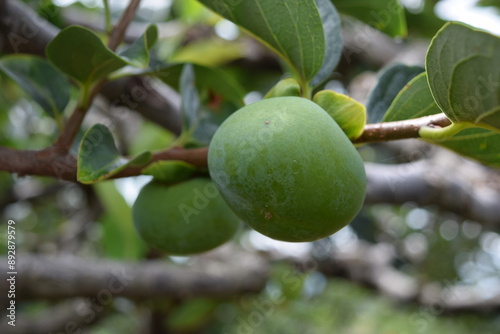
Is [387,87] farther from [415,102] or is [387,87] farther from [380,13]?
[380,13]

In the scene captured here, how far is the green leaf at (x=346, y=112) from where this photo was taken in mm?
582

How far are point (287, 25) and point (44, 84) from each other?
47 cm

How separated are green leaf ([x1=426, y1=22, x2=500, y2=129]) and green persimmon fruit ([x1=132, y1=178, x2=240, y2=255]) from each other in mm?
335

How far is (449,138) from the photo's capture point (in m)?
0.58

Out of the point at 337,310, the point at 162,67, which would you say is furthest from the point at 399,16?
the point at 337,310

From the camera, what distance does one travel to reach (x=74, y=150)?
81 centimetres

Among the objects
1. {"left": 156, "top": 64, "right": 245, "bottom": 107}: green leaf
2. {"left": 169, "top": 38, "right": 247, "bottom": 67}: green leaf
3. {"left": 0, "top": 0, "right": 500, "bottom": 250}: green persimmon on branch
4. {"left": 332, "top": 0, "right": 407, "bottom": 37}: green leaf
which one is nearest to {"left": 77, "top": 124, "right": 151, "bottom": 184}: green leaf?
{"left": 0, "top": 0, "right": 500, "bottom": 250}: green persimmon on branch

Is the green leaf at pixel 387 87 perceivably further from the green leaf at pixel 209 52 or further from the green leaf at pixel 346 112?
the green leaf at pixel 209 52

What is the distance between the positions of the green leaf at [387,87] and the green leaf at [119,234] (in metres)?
0.95

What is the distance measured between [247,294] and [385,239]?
115 cm

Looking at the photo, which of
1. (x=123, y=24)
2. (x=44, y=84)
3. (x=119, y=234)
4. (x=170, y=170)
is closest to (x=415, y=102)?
(x=170, y=170)

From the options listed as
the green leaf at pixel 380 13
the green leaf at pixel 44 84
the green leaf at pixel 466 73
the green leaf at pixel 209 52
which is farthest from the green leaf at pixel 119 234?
the green leaf at pixel 466 73

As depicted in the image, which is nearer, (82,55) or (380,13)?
(82,55)

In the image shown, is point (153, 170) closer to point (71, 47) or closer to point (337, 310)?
point (71, 47)
